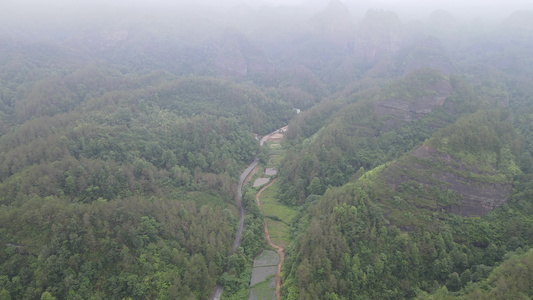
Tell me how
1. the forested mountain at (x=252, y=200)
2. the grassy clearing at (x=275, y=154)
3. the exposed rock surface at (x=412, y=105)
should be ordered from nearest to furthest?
the forested mountain at (x=252, y=200), the exposed rock surface at (x=412, y=105), the grassy clearing at (x=275, y=154)

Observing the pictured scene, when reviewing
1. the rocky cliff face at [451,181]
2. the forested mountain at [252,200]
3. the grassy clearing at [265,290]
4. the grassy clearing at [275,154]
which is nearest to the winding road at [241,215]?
the forested mountain at [252,200]

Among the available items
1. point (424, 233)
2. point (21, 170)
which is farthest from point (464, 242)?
point (21, 170)

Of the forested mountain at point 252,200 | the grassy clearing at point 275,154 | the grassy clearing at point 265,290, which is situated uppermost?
the forested mountain at point 252,200

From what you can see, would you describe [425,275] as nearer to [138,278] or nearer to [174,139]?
[138,278]

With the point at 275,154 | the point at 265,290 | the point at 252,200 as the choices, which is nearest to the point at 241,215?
the point at 252,200

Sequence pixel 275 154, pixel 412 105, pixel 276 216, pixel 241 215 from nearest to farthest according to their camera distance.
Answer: pixel 241 215
pixel 276 216
pixel 412 105
pixel 275 154

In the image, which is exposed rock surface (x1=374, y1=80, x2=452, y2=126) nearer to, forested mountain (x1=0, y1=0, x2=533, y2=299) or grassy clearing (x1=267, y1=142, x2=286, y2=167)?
forested mountain (x1=0, y1=0, x2=533, y2=299)

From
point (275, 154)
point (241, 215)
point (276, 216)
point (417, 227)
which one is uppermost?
point (417, 227)

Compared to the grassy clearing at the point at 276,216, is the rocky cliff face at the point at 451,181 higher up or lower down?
higher up

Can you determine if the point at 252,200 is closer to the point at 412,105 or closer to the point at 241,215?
the point at 241,215

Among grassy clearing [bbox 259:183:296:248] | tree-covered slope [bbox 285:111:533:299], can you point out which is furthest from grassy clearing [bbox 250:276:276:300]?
grassy clearing [bbox 259:183:296:248]

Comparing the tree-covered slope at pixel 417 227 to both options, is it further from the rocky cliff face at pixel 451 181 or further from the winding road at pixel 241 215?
the winding road at pixel 241 215
